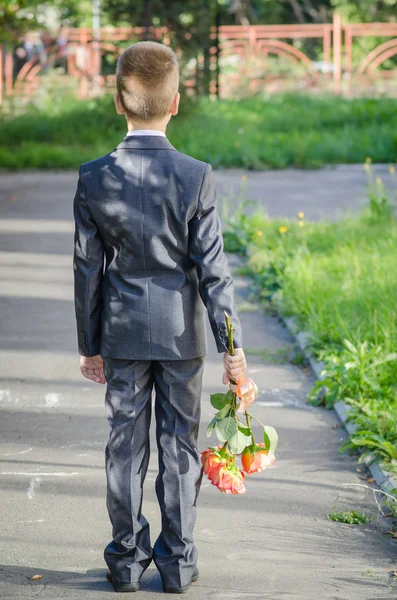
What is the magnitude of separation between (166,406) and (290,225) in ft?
24.9

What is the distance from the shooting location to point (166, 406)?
354 centimetres

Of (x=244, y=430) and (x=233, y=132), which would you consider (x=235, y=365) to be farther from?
(x=233, y=132)

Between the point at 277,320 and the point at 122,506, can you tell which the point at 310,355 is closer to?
the point at 277,320

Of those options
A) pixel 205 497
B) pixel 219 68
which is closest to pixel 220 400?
pixel 205 497

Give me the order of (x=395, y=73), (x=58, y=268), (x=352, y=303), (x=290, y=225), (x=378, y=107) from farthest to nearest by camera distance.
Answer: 1. (x=395, y=73)
2. (x=378, y=107)
3. (x=290, y=225)
4. (x=58, y=268)
5. (x=352, y=303)

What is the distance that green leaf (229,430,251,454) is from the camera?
3.47m

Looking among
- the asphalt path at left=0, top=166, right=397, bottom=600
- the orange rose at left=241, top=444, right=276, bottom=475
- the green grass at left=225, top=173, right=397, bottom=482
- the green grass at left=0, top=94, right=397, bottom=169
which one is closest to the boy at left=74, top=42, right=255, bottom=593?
the orange rose at left=241, top=444, right=276, bottom=475

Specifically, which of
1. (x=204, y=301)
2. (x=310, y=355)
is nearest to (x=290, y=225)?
(x=310, y=355)

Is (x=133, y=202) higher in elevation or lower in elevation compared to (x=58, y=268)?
higher

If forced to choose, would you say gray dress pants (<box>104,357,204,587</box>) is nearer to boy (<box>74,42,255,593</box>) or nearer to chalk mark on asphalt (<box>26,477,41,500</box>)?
boy (<box>74,42,255,593</box>)

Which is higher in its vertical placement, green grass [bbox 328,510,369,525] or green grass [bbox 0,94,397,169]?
green grass [bbox 0,94,397,169]

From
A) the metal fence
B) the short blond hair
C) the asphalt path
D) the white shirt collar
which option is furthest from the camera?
the metal fence

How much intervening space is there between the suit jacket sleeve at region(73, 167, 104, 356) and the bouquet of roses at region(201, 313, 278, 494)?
1.78 ft

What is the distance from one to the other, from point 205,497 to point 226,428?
1.33 m
